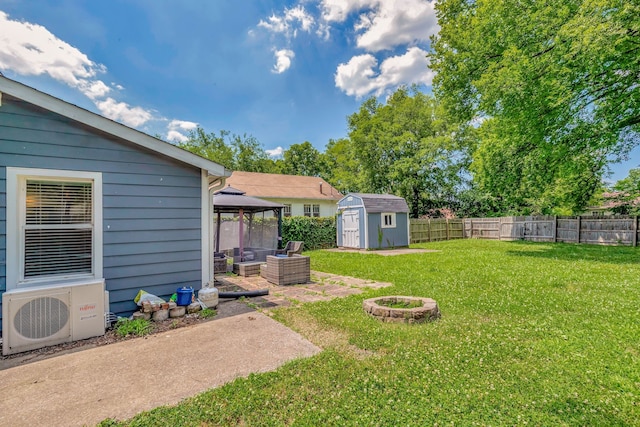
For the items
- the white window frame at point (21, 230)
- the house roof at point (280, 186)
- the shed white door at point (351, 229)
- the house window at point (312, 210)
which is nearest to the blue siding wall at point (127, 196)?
the white window frame at point (21, 230)

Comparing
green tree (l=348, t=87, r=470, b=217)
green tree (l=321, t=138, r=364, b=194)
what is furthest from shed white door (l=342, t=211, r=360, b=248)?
green tree (l=321, t=138, r=364, b=194)

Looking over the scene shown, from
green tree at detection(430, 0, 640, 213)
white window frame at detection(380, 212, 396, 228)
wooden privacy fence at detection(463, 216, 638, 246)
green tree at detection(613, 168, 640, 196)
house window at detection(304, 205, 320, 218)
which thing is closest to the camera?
green tree at detection(430, 0, 640, 213)

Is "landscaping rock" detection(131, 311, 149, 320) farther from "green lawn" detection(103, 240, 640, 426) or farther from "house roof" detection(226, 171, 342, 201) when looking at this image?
"house roof" detection(226, 171, 342, 201)

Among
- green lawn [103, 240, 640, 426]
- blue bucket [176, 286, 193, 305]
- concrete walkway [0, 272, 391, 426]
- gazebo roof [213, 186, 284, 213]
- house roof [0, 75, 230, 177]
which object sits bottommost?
concrete walkway [0, 272, 391, 426]

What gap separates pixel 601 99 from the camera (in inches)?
405

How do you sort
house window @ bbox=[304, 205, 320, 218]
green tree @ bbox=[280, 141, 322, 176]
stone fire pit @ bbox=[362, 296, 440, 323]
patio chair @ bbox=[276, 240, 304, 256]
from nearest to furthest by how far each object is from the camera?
stone fire pit @ bbox=[362, 296, 440, 323] → patio chair @ bbox=[276, 240, 304, 256] → house window @ bbox=[304, 205, 320, 218] → green tree @ bbox=[280, 141, 322, 176]

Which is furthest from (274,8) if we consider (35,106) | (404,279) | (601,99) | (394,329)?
(601,99)

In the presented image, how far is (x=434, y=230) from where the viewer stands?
1816 centimetres

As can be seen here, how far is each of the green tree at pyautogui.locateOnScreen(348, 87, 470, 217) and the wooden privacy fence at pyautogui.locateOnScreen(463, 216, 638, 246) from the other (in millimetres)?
4220

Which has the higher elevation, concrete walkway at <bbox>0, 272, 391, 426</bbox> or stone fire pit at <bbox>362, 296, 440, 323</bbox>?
stone fire pit at <bbox>362, 296, 440, 323</bbox>

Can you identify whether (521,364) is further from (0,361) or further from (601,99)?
(601,99)

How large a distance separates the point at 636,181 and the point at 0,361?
25261 millimetres

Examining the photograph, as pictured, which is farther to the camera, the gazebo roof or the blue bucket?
the gazebo roof

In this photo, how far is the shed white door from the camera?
14891 mm
